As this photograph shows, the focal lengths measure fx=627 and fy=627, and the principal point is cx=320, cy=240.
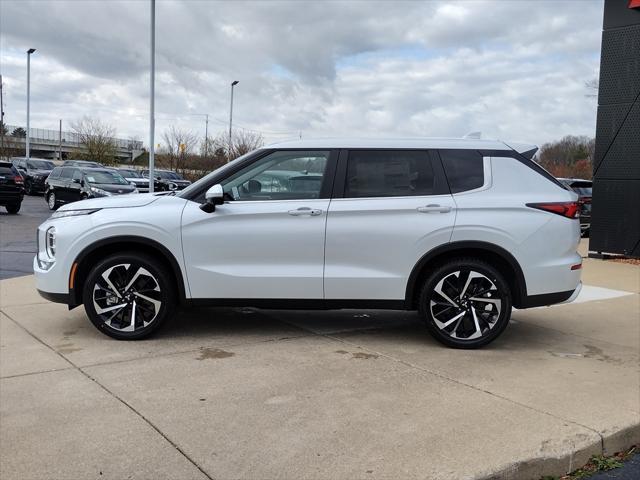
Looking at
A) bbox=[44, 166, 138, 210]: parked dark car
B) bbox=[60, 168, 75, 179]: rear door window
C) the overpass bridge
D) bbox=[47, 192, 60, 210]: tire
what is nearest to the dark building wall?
bbox=[44, 166, 138, 210]: parked dark car

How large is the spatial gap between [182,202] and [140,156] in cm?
9735

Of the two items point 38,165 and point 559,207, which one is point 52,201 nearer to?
point 38,165

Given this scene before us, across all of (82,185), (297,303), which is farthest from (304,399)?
(82,185)

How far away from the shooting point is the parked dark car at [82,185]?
2139cm

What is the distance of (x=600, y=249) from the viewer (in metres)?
12.4

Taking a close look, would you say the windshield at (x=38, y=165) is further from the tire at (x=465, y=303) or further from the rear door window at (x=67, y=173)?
the tire at (x=465, y=303)

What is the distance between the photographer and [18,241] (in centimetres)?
1378

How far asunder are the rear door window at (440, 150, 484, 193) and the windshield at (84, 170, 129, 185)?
1859cm

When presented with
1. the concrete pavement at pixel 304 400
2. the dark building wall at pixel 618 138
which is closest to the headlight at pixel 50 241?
the concrete pavement at pixel 304 400

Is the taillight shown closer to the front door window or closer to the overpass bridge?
the front door window

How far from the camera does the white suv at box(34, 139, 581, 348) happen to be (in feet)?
17.9

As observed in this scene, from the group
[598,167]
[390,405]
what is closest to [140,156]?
[598,167]

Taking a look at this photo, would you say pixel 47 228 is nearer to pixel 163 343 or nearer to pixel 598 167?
pixel 163 343

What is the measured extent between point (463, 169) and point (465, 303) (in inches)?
47.1
